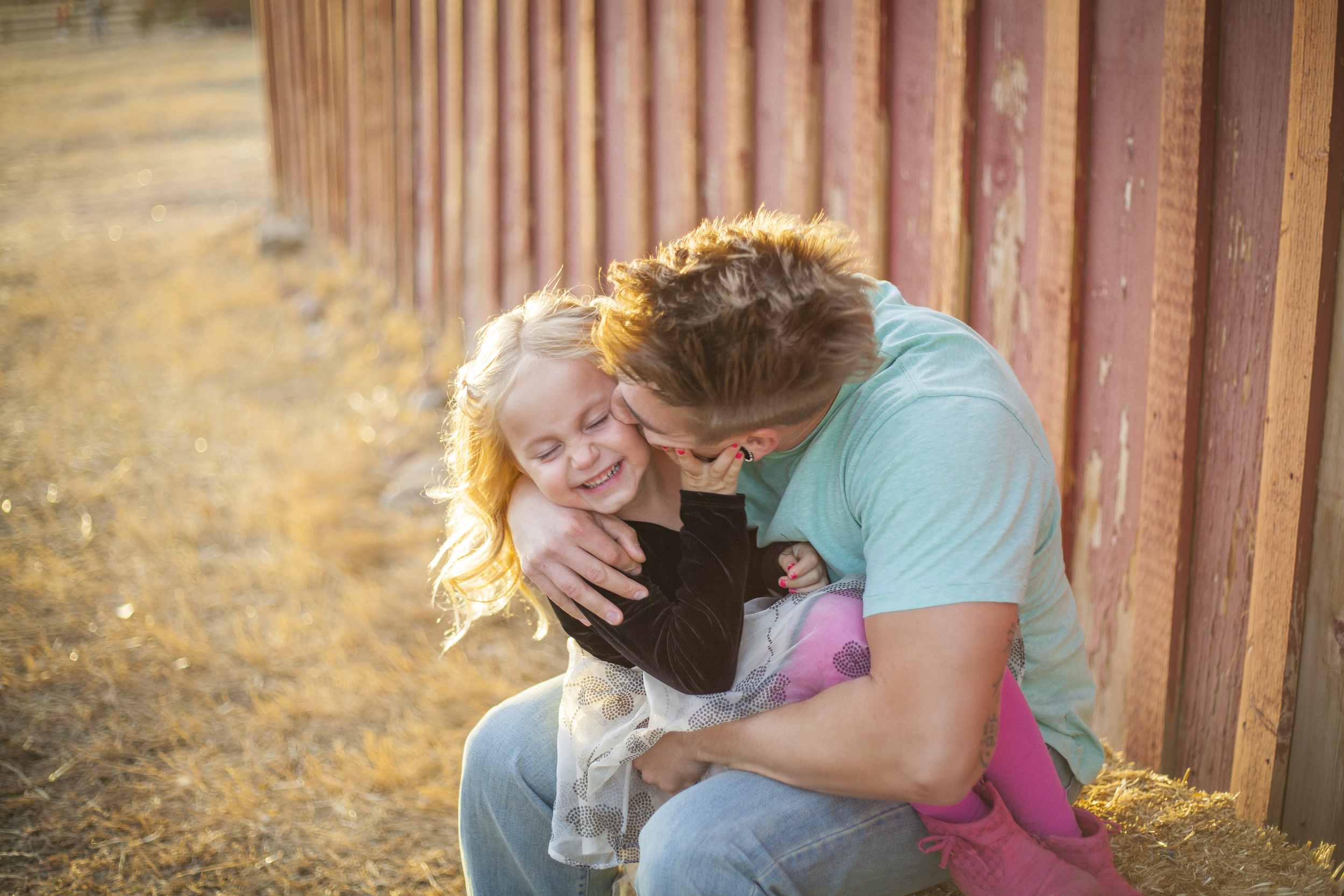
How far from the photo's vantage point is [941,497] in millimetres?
1422

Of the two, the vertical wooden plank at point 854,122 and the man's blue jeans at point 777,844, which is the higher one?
the vertical wooden plank at point 854,122

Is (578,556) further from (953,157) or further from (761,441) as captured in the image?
(953,157)

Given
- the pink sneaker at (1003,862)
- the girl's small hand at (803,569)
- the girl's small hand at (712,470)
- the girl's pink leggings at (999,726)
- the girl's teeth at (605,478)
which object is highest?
the girl's small hand at (712,470)

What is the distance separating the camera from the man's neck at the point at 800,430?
1.58 meters

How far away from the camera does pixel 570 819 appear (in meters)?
1.78

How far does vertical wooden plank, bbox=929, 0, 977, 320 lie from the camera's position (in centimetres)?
245

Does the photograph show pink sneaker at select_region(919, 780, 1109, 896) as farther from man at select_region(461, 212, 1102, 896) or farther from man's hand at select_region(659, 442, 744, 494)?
man's hand at select_region(659, 442, 744, 494)

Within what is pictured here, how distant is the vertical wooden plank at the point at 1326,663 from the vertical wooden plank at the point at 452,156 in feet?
14.8

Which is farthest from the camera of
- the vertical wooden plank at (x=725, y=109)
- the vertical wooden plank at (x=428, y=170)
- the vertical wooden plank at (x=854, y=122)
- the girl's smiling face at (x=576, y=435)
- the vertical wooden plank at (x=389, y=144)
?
the vertical wooden plank at (x=389, y=144)

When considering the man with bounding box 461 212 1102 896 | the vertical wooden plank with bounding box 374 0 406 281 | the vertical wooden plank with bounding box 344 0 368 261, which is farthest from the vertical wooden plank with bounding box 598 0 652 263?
the vertical wooden plank with bounding box 344 0 368 261

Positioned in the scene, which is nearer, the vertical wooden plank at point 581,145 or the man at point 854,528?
the man at point 854,528

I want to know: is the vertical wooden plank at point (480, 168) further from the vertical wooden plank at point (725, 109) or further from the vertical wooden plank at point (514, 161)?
the vertical wooden plank at point (725, 109)

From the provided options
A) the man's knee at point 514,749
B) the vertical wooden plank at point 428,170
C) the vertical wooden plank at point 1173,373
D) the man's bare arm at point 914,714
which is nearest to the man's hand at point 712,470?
the man's bare arm at point 914,714

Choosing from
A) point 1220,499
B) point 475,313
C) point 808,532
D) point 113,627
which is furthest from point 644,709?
point 475,313
